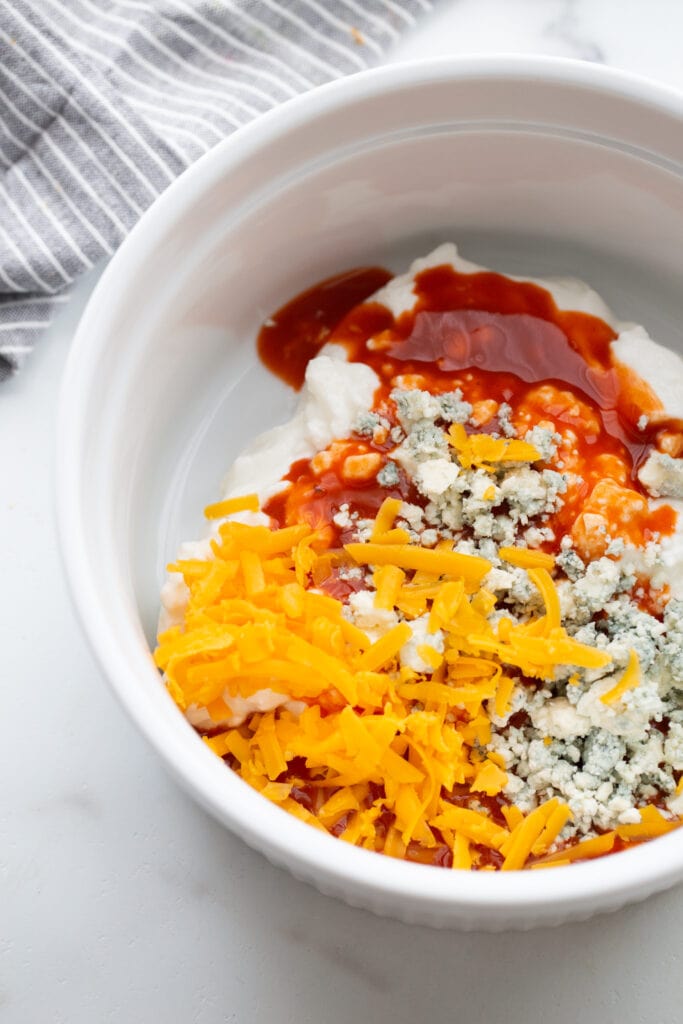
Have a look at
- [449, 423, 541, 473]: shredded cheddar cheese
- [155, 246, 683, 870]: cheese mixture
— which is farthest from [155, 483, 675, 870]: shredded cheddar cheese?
[449, 423, 541, 473]: shredded cheddar cheese

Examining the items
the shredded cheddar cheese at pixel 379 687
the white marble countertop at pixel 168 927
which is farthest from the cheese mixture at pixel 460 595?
the white marble countertop at pixel 168 927

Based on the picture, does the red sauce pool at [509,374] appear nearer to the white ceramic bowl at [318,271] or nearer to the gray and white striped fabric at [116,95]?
the white ceramic bowl at [318,271]

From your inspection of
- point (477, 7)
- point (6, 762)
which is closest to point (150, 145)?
point (477, 7)

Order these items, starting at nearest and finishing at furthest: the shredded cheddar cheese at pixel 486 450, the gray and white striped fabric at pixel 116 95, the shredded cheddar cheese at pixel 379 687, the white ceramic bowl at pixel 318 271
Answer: the white ceramic bowl at pixel 318 271
the shredded cheddar cheese at pixel 379 687
the shredded cheddar cheese at pixel 486 450
the gray and white striped fabric at pixel 116 95

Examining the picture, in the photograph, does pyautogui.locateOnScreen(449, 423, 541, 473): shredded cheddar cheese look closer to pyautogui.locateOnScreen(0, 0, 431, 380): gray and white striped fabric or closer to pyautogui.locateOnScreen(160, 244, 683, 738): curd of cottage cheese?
pyautogui.locateOnScreen(160, 244, 683, 738): curd of cottage cheese

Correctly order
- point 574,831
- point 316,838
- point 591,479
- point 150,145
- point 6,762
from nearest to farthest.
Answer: point 316,838, point 574,831, point 591,479, point 6,762, point 150,145

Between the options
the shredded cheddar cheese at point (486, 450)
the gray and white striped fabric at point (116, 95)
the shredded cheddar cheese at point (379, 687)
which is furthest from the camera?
the gray and white striped fabric at point (116, 95)

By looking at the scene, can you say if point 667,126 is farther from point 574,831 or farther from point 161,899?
point 161,899
